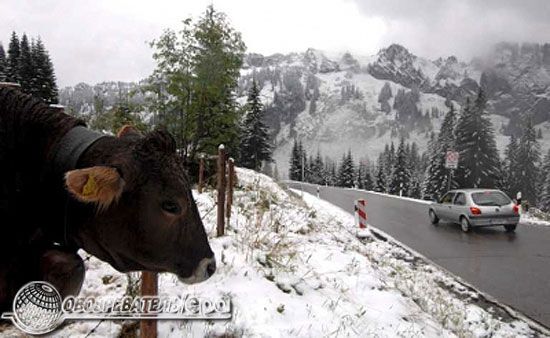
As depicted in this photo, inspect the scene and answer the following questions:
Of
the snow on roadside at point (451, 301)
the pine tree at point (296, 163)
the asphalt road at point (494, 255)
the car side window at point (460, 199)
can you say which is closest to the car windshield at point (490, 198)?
the car side window at point (460, 199)

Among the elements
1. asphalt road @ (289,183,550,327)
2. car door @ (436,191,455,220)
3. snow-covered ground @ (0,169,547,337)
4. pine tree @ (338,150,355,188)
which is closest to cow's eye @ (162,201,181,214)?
snow-covered ground @ (0,169,547,337)

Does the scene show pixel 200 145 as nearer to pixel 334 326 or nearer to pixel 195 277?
pixel 334 326

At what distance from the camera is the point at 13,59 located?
4353 centimetres

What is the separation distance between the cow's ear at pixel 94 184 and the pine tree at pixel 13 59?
44.8 meters

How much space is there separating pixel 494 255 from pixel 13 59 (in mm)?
49818

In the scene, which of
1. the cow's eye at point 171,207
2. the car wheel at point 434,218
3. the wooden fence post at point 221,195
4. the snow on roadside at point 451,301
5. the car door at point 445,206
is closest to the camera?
the cow's eye at point 171,207

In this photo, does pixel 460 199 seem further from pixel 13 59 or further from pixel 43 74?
pixel 13 59

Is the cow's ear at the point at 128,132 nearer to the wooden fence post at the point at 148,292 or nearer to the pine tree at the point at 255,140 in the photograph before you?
the wooden fence post at the point at 148,292

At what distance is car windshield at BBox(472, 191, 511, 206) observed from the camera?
14.0m

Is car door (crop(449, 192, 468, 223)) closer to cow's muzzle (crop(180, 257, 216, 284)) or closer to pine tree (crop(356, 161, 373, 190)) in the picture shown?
cow's muzzle (crop(180, 257, 216, 284))

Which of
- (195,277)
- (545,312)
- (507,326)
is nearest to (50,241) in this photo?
(195,277)

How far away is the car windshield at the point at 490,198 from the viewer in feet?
46.0

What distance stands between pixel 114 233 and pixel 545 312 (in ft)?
24.2

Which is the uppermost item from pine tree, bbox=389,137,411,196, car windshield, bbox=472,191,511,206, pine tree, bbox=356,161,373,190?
car windshield, bbox=472,191,511,206
